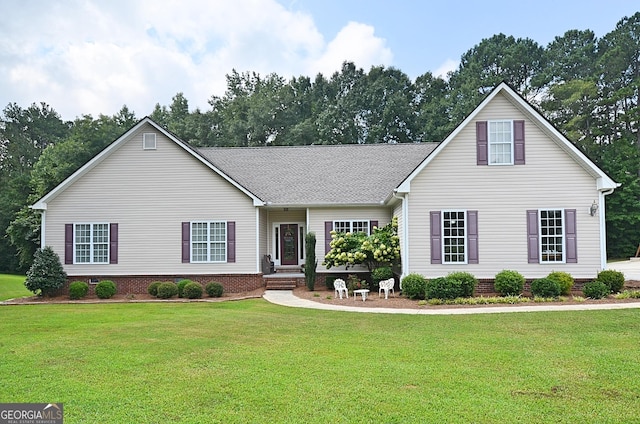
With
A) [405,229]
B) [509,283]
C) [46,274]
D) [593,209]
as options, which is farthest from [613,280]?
[46,274]

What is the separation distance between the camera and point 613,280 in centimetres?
1578

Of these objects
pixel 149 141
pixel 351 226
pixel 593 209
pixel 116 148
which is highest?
pixel 149 141

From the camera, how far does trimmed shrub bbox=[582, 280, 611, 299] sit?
599 inches

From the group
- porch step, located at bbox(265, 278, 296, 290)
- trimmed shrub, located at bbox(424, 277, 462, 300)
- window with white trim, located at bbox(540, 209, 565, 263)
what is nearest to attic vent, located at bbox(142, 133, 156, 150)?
porch step, located at bbox(265, 278, 296, 290)

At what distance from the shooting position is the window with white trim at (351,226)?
20203 mm

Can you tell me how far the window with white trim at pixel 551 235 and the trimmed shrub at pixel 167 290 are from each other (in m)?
12.8

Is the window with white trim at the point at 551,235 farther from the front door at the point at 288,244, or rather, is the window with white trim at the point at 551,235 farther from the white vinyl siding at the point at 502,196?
the front door at the point at 288,244

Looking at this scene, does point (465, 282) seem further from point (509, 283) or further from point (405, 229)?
point (405, 229)

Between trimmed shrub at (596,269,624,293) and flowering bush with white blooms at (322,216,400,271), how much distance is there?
668 centimetres

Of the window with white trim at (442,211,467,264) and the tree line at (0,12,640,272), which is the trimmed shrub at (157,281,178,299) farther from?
the tree line at (0,12,640,272)

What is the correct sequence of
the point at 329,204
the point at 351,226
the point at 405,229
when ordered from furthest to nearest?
the point at 351,226
the point at 329,204
the point at 405,229

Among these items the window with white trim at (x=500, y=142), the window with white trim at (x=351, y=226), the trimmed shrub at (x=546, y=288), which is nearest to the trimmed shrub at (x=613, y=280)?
the trimmed shrub at (x=546, y=288)

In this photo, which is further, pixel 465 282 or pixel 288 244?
pixel 288 244

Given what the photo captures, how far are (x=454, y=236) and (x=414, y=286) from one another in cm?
248
